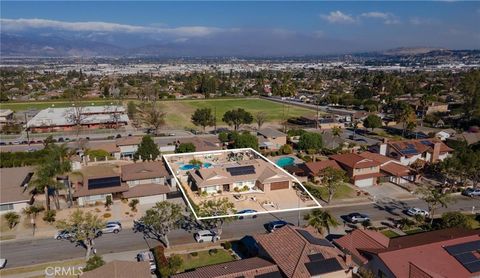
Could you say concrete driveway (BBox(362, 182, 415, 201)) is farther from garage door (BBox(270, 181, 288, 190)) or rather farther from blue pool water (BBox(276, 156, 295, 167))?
garage door (BBox(270, 181, 288, 190))

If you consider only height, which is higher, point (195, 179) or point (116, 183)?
point (195, 179)

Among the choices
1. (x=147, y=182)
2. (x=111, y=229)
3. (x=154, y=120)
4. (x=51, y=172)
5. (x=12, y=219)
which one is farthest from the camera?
(x=154, y=120)

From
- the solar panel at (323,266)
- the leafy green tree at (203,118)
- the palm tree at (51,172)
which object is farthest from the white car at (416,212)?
the leafy green tree at (203,118)

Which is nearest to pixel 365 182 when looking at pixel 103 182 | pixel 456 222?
pixel 456 222

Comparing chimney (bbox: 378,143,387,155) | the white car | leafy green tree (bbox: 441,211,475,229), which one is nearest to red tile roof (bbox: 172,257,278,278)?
leafy green tree (bbox: 441,211,475,229)

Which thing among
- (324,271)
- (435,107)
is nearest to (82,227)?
(324,271)

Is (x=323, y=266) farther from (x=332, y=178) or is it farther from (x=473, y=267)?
(x=332, y=178)

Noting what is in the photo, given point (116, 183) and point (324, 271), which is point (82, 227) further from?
point (324, 271)
